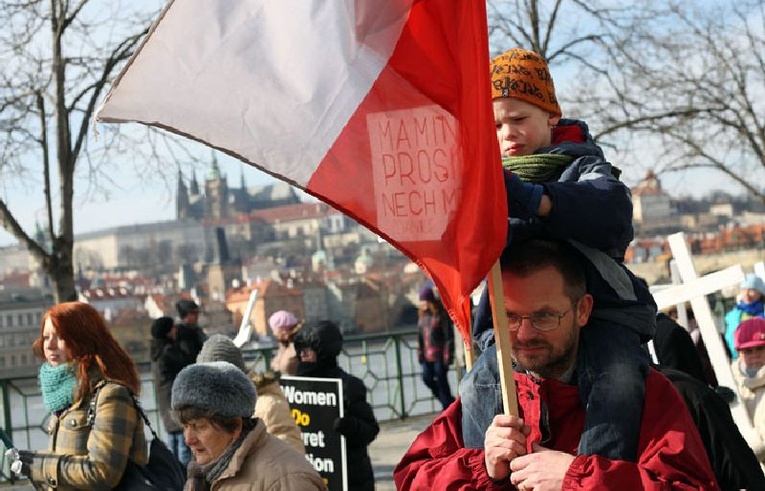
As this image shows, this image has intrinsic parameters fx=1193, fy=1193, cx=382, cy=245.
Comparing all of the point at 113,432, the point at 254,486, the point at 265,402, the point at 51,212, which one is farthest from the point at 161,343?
the point at 254,486

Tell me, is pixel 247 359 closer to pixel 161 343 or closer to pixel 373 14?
pixel 161 343

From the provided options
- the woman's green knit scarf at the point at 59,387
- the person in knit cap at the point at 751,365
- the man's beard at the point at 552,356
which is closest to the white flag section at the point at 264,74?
the man's beard at the point at 552,356

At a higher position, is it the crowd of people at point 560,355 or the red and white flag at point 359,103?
the red and white flag at point 359,103

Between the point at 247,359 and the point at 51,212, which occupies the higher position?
the point at 51,212

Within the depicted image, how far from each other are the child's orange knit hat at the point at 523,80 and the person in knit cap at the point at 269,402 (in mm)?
3680

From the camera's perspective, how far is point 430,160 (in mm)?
2701

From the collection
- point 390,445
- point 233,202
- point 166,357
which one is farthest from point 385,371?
point 233,202

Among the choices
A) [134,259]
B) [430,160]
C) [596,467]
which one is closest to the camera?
[596,467]

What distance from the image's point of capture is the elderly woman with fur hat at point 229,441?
4.37m

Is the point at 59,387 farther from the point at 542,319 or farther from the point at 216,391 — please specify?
the point at 542,319

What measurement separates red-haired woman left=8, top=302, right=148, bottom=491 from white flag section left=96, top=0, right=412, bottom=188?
2.74 metres

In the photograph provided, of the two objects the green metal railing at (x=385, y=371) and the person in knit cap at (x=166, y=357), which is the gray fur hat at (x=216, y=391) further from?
the green metal railing at (x=385, y=371)

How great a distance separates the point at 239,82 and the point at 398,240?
50 cm

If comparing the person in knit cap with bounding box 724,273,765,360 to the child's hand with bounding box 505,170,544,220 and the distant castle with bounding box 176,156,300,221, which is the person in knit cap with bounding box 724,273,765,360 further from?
the distant castle with bounding box 176,156,300,221
